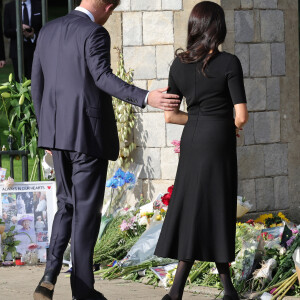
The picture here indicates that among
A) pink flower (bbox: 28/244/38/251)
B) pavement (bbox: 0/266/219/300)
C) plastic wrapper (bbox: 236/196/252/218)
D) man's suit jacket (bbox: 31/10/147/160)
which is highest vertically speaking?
man's suit jacket (bbox: 31/10/147/160)

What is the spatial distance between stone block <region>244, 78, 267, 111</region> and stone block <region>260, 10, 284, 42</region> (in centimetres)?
33

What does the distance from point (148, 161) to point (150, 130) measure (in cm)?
24

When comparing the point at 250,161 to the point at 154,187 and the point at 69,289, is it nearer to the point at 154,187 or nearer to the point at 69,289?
the point at 154,187

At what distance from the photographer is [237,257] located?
16.5 feet

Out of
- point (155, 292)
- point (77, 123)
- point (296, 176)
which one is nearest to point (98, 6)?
point (77, 123)

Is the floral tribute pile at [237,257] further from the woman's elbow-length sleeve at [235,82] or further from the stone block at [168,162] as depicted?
the woman's elbow-length sleeve at [235,82]

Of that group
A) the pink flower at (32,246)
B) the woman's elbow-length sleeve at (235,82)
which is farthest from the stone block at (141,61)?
the woman's elbow-length sleeve at (235,82)

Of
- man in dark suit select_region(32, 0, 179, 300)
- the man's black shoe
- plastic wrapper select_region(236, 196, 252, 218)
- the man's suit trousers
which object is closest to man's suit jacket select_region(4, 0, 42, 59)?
plastic wrapper select_region(236, 196, 252, 218)

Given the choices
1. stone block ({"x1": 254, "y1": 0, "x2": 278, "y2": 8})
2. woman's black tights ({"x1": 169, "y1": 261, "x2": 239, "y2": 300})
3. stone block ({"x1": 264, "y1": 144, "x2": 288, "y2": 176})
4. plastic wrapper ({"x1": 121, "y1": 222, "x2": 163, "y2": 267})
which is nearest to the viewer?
woman's black tights ({"x1": 169, "y1": 261, "x2": 239, "y2": 300})

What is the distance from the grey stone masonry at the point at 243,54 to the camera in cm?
627

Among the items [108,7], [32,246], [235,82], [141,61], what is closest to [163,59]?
[141,61]

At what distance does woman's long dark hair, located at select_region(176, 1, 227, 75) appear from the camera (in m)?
4.30

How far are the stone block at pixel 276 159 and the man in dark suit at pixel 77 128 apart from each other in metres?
2.30

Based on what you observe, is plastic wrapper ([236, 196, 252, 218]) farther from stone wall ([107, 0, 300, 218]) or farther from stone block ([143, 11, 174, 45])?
stone block ([143, 11, 174, 45])
